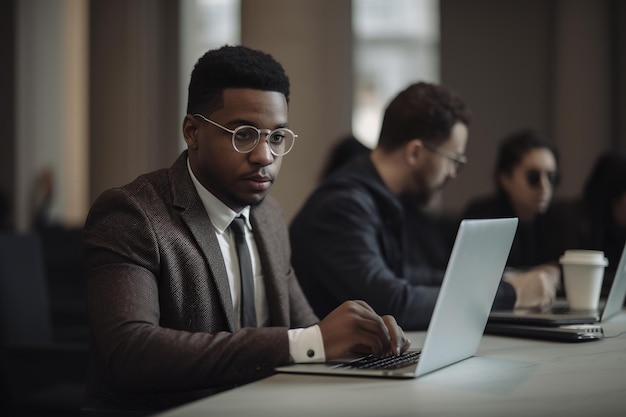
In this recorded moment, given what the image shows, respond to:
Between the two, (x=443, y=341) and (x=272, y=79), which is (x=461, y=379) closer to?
(x=443, y=341)

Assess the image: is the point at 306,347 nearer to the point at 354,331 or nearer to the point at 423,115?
the point at 354,331

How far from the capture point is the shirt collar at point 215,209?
2.15 metres

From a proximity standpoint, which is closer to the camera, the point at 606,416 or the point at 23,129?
the point at 606,416

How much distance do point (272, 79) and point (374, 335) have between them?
0.66 meters

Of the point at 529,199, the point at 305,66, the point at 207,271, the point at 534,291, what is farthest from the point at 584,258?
the point at 305,66

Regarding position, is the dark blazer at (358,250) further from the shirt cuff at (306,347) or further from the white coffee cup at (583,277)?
the shirt cuff at (306,347)

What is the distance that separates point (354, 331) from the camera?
71.1 inches

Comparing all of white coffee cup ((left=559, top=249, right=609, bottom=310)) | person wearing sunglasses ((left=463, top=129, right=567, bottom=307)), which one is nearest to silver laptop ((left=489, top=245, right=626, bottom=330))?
white coffee cup ((left=559, top=249, right=609, bottom=310))

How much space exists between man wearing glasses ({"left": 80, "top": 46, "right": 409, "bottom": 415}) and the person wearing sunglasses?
2415mm

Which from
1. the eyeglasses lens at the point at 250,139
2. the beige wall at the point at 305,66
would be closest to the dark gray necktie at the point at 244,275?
the eyeglasses lens at the point at 250,139

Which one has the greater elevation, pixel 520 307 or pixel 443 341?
pixel 443 341

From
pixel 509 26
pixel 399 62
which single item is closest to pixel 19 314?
pixel 509 26

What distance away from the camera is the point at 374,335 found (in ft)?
5.97

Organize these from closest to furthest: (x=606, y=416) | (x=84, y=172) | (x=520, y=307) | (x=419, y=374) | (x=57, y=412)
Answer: (x=606, y=416), (x=419, y=374), (x=520, y=307), (x=57, y=412), (x=84, y=172)
